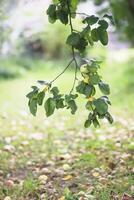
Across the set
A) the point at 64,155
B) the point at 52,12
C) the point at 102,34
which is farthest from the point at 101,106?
the point at 64,155

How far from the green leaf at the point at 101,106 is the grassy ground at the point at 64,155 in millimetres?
773

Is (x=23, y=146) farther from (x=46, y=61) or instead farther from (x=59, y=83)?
(x=46, y=61)

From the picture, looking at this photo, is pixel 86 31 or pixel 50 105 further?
pixel 50 105

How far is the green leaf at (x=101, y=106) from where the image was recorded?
326 cm

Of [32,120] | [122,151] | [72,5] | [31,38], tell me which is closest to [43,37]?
[31,38]

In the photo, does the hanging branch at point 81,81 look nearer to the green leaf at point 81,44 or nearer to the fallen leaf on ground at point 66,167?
the green leaf at point 81,44

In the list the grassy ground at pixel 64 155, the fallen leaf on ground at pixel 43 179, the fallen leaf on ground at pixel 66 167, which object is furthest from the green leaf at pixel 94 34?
the fallen leaf on ground at pixel 66 167

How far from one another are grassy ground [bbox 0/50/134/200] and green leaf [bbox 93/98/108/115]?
773mm

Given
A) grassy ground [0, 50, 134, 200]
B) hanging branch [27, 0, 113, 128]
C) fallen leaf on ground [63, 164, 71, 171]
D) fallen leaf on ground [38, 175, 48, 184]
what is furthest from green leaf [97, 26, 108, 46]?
fallen leaf on ground [63, 164, 71, 171]

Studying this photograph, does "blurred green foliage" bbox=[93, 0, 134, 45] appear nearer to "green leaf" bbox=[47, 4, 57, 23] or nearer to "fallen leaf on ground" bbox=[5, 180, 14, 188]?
"fallen leaf on ground" bbox=[5, 180, 14, 188]

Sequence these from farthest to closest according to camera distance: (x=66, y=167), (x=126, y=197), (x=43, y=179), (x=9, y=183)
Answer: (x=66, y=167), (x=43, y=179), (x=9, y=183), (x=126, y=197)

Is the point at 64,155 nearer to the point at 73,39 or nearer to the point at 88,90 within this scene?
the point at 88,90

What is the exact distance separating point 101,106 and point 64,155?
2.10m

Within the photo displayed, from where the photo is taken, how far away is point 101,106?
3266 millimetres
